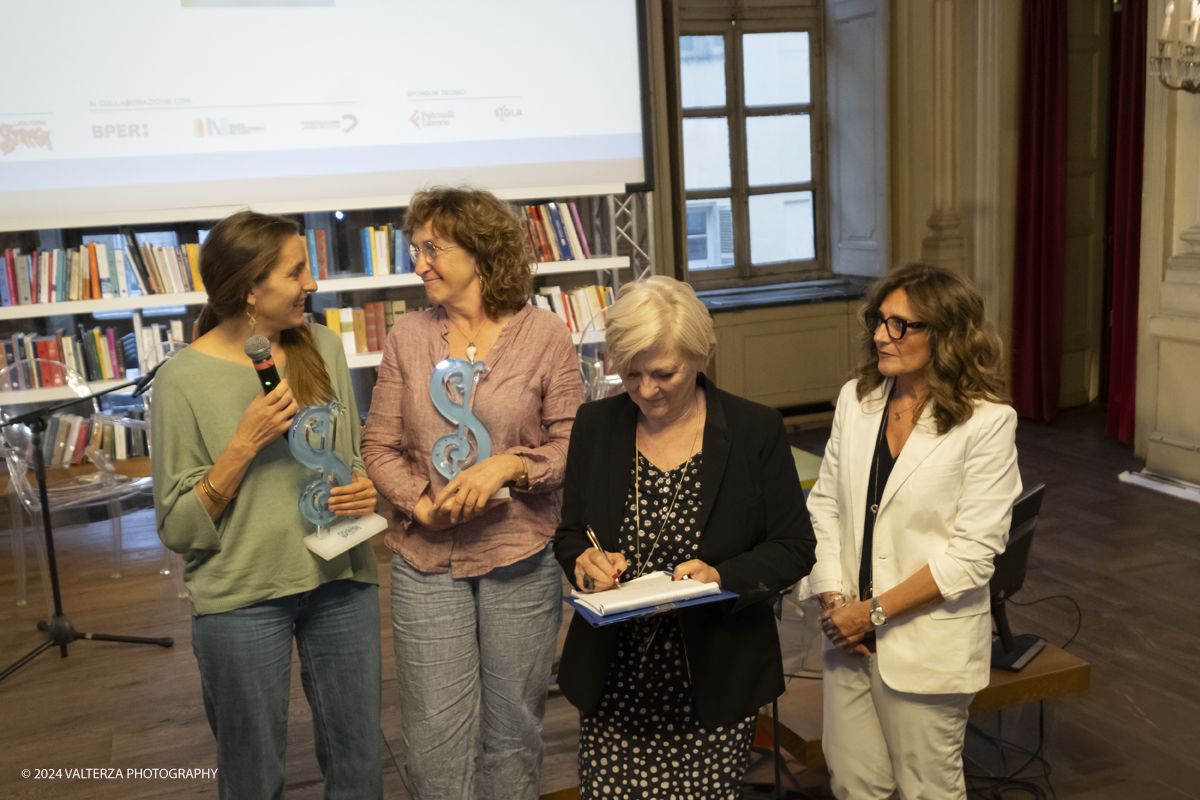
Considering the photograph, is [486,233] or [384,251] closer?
[486,233]

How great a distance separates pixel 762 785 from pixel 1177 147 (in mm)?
4205

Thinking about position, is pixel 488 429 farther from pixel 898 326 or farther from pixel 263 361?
pixel 898 326

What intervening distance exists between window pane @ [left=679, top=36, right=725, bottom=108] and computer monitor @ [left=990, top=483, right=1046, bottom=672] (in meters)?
5.00

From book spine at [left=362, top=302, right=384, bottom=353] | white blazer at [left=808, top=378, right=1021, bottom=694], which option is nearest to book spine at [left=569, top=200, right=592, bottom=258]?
book spine at [left=362, top=302, right=384, bottom=353]

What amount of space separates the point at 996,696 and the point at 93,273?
4.48m

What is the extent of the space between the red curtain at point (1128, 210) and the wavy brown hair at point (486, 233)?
4.89 meters

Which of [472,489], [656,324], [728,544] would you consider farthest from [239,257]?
[728,544]

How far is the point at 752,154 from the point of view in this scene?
7.34 m

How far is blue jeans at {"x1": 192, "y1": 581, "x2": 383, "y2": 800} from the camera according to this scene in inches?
70.8

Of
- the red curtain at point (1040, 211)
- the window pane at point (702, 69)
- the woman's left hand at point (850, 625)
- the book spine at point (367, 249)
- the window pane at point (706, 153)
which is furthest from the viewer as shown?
the window pane at point (706, 153)

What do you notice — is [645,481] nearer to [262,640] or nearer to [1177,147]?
[262,640]

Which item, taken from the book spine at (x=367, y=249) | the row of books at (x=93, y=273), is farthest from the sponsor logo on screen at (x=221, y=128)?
the book spine at (x=367, y=249)

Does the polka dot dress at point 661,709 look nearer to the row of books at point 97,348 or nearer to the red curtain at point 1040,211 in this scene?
the row of books at point 97,348

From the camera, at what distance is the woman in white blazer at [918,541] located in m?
1.93
